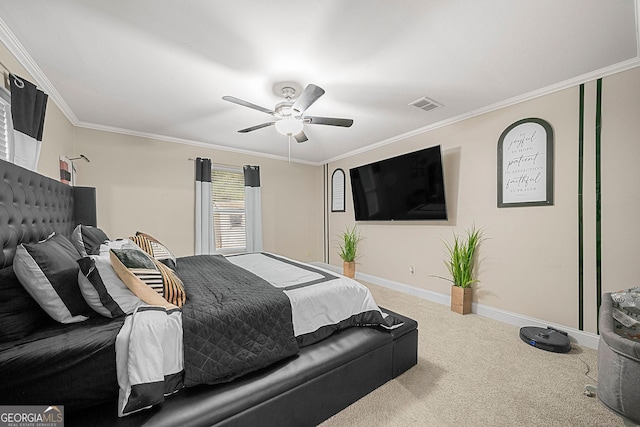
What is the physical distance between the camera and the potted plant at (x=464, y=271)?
2994 mm

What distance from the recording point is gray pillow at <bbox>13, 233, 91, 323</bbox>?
3.87ft

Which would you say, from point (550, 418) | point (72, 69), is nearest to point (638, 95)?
point (550, 418)

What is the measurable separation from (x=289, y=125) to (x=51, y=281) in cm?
195

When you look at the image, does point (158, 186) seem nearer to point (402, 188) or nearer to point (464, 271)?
point (402, 188)

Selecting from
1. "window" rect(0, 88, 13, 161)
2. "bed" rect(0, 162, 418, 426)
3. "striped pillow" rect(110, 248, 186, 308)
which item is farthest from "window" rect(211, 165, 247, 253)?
"striped pillow" rect(110, 248, 186, 308)

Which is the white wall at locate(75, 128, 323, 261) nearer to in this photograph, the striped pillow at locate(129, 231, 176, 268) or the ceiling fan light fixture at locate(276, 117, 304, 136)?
the striped pillow at locate(129, 231, 176, 268)

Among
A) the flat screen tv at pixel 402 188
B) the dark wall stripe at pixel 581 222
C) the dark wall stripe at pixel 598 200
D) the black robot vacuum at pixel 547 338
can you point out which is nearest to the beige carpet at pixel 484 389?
the black robot vacuum at pixel 547 338

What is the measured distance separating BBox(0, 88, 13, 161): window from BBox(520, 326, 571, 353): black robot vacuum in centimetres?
450

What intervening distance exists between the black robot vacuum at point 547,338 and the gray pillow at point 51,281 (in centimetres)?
341

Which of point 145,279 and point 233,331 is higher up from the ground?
point 145,279

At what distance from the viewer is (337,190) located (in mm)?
5223

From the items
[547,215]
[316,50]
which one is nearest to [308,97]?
[316,50]

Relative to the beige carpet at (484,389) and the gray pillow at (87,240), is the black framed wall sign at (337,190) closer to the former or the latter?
the beige carpet at (484,389)

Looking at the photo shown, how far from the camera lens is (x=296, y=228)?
5.34 meters
